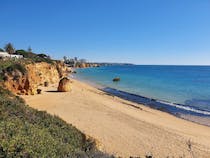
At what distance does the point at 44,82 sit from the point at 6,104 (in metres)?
27.5

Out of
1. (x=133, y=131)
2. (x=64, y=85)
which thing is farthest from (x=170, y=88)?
(x=133, y=131)

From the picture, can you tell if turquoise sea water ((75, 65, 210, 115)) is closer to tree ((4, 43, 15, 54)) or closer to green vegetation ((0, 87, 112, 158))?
tree ((4, 43, 15, 54))

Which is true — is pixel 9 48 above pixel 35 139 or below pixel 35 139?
above

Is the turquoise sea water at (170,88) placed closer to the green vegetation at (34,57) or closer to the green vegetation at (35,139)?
the green vegetation at (34,57)

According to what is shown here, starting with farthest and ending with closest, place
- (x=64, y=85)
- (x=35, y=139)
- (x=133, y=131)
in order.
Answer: (x=64, y=85) < (x=133, y=131) < (x=35, y=139)

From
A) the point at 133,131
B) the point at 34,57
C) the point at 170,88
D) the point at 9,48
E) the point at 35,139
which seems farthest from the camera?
the point at 9,48

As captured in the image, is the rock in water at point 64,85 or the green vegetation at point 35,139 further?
the rock in water at point 64,85

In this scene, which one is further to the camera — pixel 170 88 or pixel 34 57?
pixel 34 57

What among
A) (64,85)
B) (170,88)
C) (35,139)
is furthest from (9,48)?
(35,139)

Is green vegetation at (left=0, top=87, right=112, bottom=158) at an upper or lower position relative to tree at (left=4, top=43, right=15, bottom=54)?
lower

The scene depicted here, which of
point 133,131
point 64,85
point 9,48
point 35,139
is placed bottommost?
point 133,131

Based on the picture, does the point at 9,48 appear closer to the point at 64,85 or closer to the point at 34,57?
the point at 34,57

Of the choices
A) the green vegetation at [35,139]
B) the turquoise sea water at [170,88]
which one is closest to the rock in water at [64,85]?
the turquoise sea water at [170,88]

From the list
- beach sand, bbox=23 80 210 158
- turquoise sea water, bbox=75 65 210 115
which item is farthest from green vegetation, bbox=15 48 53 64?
beach sand, bbox=23 80 210 158
